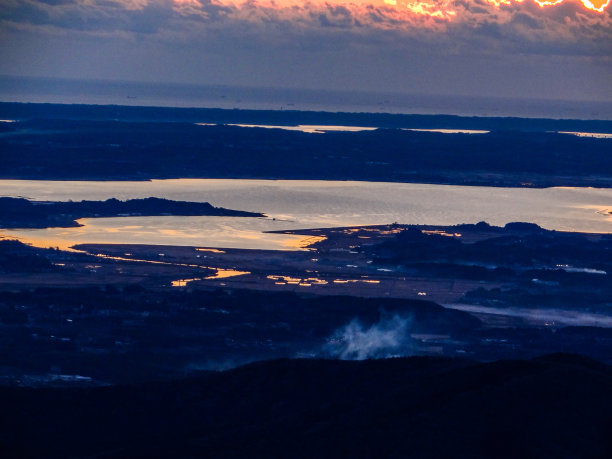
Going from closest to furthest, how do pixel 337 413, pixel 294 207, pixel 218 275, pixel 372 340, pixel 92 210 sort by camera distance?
pixel 337 413 → pixel 372 340 → pixel 218 275 → pixel 92 210 → pixel 294 207

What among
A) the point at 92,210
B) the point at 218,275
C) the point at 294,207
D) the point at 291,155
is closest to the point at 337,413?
the point at 218,275

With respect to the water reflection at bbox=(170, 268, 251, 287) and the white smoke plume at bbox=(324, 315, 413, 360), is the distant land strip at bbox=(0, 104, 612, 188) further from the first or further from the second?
the white smoke plume at bbox=(324, 315, 413, 360)

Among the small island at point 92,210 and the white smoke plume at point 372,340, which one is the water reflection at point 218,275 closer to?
the white smoke plume at point 372,340

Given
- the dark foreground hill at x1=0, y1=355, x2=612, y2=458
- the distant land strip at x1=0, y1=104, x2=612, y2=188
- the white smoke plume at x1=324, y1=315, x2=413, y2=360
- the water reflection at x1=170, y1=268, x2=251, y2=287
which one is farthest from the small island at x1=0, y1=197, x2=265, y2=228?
the dark foreground hill at x1=0, y1=355, x2=612, y2=458

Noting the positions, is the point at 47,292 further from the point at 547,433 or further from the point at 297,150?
the point at 297,150

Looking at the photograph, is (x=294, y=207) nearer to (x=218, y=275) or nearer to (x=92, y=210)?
(x=92, y=210)

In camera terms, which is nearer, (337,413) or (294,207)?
(337,413)

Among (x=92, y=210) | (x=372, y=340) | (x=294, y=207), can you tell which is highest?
(x=294, y=207)
